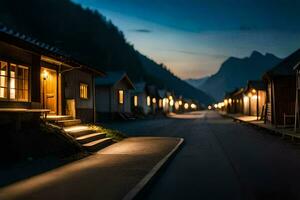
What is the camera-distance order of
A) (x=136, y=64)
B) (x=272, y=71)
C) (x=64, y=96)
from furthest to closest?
(x=136, y=64) < (x=272, y=71) < (x=64, y=96)

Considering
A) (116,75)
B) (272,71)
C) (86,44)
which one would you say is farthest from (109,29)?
(272,71)

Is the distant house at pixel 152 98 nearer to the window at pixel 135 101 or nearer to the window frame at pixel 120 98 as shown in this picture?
the window at pixel 135 101

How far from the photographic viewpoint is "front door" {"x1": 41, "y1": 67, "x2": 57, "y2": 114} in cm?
1742

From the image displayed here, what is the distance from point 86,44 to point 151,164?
8379cm

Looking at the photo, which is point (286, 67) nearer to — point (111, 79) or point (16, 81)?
point (16, 81)

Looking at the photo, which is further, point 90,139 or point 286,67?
point 286,67

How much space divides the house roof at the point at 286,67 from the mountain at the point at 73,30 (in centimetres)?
4311

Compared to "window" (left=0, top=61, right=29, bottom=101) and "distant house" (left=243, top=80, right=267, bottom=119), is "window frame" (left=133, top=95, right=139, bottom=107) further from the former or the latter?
"window" (left=0, top=61, right=29, bottom=101)

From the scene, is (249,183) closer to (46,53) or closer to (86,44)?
(46,53)

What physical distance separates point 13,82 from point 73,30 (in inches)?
3256

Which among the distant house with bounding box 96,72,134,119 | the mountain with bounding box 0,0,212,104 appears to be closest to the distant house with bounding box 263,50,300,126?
the distant house with bounding box 96,72,134,119

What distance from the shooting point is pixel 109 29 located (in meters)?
110

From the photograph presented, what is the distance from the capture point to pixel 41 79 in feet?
55.3

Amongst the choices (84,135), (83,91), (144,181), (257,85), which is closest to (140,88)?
(257,85)
